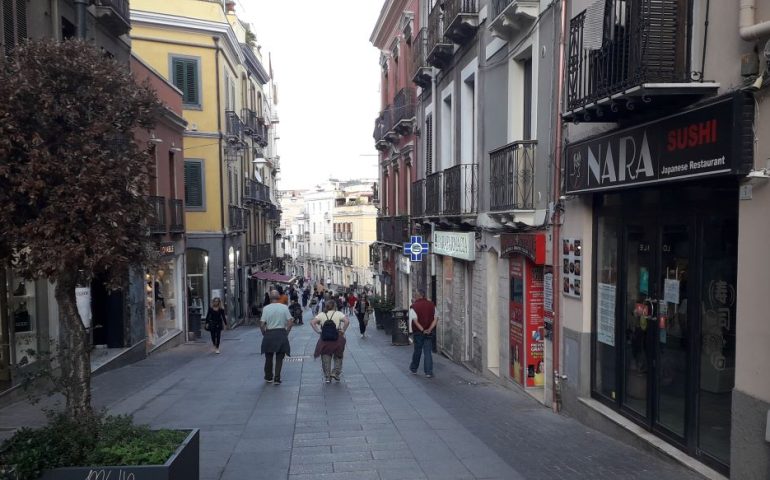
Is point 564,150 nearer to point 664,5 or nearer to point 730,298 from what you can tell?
point 664,5

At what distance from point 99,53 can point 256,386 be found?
747 centimetres

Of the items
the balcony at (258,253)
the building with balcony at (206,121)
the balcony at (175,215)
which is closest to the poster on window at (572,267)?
the balcony at (175,215)

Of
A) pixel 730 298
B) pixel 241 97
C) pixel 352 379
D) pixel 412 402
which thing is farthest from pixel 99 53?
pixel 241 97

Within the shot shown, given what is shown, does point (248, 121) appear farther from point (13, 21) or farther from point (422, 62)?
point (13, 21)

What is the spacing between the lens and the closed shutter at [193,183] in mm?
28156

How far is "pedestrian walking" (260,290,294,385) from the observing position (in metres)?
11.9

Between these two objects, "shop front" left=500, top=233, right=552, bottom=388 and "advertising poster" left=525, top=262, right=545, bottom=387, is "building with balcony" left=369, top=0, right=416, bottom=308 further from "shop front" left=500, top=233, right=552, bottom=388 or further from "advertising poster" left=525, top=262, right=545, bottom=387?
"advertising poster" left=525, top=262, right=545, bottom=387

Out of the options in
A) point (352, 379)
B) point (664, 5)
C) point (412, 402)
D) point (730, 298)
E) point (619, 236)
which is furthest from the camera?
point (352, 379)

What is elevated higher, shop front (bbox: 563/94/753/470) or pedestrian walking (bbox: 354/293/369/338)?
shop front (bbox: 563/94/753/470)

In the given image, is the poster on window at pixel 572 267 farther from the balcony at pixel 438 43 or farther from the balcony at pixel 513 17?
the balcony at pixel 438 43

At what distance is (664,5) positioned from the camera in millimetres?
6449

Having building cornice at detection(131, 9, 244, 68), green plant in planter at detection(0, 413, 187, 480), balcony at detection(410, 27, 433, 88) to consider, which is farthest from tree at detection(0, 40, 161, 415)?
building cornice at detection(131, 9, 244, 68)

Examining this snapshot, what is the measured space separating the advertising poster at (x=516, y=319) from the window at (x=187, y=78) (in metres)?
20.0

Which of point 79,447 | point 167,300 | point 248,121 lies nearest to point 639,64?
point 79,447
